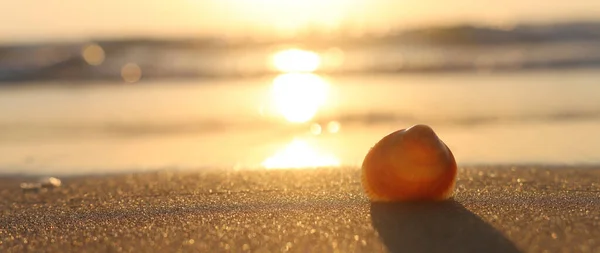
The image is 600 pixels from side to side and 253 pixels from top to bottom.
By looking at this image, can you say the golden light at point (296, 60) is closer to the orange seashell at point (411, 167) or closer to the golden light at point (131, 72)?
the golden light at point (131, 72)

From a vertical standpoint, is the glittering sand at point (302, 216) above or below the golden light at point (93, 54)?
below

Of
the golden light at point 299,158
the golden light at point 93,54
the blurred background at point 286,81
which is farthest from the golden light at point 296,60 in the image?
the golden light at point 299,158

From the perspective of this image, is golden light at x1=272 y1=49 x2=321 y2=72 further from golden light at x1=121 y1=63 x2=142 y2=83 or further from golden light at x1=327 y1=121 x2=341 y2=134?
golden light at x1=327 y1=121 x2=341 y2=134

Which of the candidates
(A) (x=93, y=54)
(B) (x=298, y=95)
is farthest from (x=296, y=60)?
(B) (x=298, y=95)

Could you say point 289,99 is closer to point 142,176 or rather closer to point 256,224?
point 142,176

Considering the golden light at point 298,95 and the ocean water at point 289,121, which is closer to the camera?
the ocean water at point 289,121

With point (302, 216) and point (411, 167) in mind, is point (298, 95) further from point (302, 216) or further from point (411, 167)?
point (411, 167)

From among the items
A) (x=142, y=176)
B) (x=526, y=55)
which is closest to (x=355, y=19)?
(x=526, y=55)
